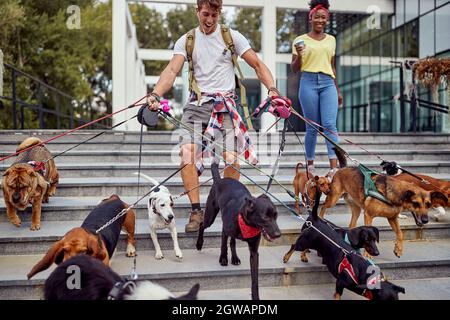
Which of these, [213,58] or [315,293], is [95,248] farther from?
[213,58]

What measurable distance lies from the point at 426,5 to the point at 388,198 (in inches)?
425

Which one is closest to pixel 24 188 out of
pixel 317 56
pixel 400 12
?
pixel 317 56

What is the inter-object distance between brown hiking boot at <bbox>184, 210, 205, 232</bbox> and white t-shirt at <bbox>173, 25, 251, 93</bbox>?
1.08m

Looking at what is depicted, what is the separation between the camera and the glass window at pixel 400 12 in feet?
40.3

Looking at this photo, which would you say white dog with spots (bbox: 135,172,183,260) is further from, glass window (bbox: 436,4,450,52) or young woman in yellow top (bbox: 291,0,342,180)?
glass window (bbox: 436,4,450,52)

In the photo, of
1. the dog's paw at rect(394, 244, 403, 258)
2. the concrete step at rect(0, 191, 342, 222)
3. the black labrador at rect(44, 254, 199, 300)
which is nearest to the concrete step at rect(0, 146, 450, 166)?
the concrete step at rect(0, 191, 342, 222)

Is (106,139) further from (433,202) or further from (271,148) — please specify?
(433,202)

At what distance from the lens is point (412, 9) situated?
1229 centimetres

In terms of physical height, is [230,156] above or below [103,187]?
above

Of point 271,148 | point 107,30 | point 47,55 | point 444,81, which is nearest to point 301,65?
point 271,148

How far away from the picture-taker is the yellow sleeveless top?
4469 millimetres

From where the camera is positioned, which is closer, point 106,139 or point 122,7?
point 106,139
